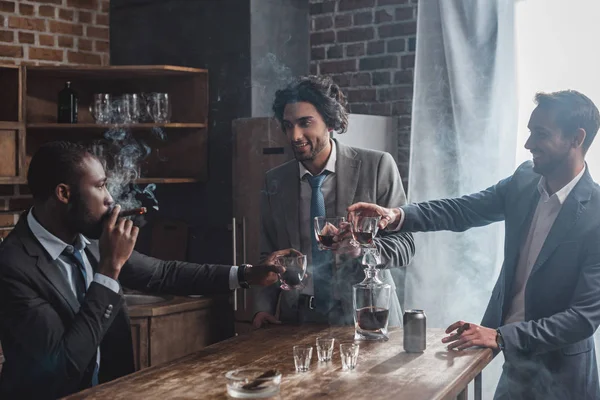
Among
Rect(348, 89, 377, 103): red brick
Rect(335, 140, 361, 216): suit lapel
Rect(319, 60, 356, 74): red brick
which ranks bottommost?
Rect(335, 140, 361, 216): suit lapel

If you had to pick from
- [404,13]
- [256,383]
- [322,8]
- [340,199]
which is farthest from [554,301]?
[322,8]

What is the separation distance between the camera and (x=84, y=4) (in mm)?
5195

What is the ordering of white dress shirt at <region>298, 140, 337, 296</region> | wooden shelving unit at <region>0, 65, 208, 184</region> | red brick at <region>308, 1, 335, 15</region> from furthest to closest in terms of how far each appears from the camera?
1. red brick at <region>308, 1, 335, 15</region>
2. wooden shelving unit at <region>0, 65, 208, 184</region>
3. white dress shirt at <region>298, 140, 337, 296</region>

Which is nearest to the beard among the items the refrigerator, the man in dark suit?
the man in dark suit

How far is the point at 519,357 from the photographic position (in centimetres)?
300

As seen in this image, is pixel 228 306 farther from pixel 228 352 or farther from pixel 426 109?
pixel 228 352

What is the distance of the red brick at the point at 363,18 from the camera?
4.82 m

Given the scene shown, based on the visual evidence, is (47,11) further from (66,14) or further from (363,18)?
(363,18)

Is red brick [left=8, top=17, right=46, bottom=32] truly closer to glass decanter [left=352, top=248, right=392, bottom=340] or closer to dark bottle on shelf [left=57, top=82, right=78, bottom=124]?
dark bottle on shelf [left=57, top=82, right=78, bottom=124]

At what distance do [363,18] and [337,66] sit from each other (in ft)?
1.06

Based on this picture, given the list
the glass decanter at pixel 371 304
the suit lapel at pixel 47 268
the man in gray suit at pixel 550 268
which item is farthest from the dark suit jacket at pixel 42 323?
the man in gray suit at pixel 550 268

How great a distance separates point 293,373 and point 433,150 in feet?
7.68

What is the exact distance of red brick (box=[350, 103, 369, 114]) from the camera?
4.83 metres

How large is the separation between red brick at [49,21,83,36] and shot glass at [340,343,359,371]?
3370 mm
